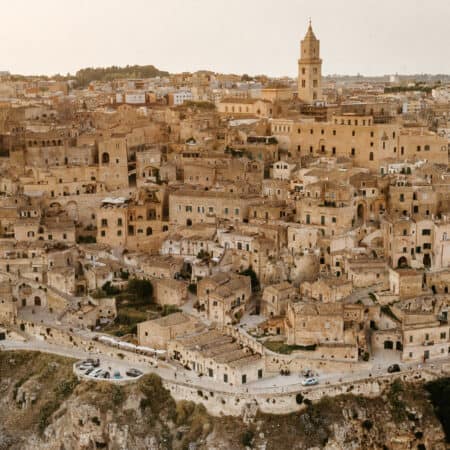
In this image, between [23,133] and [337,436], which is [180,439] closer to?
[337,436]

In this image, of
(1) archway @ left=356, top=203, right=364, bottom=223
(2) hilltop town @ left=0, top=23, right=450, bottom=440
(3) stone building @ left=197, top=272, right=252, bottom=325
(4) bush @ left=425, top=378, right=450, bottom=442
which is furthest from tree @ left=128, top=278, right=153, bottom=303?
(4) bush @ left=425, top=378, right=450, bottom=442

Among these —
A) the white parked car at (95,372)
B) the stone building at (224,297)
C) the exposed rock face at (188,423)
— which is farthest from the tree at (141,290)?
the exposed rock face at (188,423)

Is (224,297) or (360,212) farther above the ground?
(360,212)

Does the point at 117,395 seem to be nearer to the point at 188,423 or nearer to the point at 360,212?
the point at 188,423

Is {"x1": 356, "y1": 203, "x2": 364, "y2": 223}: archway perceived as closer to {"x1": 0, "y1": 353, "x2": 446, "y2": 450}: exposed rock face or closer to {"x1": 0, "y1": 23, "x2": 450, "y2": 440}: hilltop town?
{"x1": 0, "y1": 23, "x2": 450, "y2": 440}: hilltop town

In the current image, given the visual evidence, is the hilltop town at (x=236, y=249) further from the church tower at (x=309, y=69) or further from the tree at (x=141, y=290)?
the church tower at (x=309, y=69)

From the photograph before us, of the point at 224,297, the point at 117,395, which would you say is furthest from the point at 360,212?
the point at 117,395
